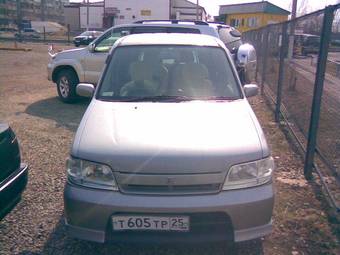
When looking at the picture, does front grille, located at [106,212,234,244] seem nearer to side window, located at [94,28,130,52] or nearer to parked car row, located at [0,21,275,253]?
parked car row, located at [0,21,275,253]

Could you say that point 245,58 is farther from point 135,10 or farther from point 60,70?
point 135,10

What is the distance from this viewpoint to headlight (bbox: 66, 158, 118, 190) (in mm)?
2648

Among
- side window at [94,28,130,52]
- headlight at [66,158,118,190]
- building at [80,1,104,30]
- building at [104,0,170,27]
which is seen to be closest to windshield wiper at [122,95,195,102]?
headlight at [66,158,118,190]

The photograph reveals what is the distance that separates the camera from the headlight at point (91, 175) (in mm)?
2648

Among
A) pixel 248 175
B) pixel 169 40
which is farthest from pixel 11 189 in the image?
pixel 169 40

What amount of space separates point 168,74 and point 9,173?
73.0 inches

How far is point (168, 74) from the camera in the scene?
12.7 feet

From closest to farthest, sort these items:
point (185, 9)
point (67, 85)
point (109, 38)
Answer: point (109, 38) → point (67, 85) → point (185, 9)

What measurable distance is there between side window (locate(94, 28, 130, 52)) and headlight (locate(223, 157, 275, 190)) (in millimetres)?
5925

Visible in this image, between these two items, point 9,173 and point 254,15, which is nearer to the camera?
point 9,173

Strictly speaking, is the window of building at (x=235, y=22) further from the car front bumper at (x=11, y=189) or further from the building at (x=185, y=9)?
the car front bumper at (x=11, y=189)

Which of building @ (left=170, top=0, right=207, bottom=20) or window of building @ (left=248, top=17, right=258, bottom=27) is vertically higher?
building @ (left=170, top=0, right=207, bottom=20)

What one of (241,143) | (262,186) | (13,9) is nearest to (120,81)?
(241,143)

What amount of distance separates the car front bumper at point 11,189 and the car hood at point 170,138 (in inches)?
24.0
